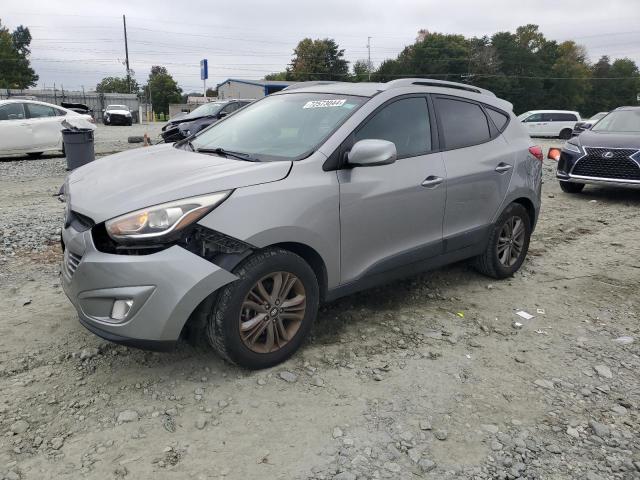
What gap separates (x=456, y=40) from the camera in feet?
249

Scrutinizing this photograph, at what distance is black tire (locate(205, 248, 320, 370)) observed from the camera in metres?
2.95

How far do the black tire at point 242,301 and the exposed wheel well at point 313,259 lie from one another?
0.07m

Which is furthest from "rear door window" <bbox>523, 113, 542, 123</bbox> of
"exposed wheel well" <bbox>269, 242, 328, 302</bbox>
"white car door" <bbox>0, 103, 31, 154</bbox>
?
"exposed wheel well" <bbox>269, 242, 328, 302</bbox>

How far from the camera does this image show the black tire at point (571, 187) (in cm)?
1018

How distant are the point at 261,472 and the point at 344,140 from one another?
81.0 inches

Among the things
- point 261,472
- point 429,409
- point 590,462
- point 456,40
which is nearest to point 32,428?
point 261,472

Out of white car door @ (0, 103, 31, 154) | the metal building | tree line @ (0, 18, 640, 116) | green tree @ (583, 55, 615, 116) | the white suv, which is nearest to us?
white car door @ (0, 103, 31, 154)

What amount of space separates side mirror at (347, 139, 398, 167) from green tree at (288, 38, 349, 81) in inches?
3092

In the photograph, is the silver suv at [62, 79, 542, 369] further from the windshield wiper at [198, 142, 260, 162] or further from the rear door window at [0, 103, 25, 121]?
the rear door window at [0, 103, 25, 121]

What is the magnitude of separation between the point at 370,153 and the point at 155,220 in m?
1.37

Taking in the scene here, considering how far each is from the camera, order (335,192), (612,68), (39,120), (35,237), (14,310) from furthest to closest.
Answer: (612,68), (39,120), (35,237), (14,310), (335,192)

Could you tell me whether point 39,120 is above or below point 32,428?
above

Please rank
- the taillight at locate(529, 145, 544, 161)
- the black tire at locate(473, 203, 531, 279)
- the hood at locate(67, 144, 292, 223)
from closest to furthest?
the hood at locate(67, 144, 292, 223) < the black tire at locate(473, 203, 531, 279) < the taillight at locate(529, 145, 544, 161)

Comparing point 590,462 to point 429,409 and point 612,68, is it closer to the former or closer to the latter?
point 429,409
